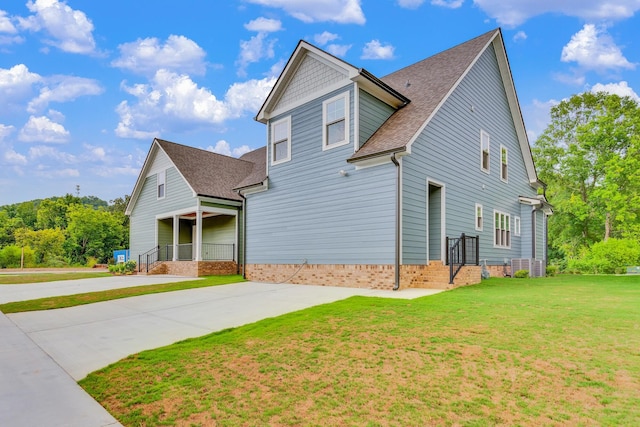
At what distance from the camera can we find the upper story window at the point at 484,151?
15666 mm

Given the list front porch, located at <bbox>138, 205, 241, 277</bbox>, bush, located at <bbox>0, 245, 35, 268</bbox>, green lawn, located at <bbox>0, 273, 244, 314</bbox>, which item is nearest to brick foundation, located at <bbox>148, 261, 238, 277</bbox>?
front porch, located at <bbox>138, 205, 241, 277</bbox>

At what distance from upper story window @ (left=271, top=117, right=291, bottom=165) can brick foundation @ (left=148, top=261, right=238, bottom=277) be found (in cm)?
705

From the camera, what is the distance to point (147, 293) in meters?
11.9

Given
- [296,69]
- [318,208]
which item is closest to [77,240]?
[296,69]

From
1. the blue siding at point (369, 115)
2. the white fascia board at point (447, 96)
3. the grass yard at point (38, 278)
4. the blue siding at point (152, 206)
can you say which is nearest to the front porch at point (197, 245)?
the blue siding at point (152, 206)

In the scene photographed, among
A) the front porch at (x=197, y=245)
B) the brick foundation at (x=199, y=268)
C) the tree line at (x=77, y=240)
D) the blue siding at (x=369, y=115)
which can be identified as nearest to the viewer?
the blue siding at (x=369, y=115)

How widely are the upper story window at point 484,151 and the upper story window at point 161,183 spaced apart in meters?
16.7

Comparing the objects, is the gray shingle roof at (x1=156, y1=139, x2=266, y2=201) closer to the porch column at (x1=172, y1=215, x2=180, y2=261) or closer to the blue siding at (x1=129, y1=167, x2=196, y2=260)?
the blue siding at (x1=129, y1=167, x2=196, y2=260)

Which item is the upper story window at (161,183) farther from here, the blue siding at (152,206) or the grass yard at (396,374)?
the grass yard at (396,374)

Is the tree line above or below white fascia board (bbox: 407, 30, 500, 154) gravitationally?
A: below

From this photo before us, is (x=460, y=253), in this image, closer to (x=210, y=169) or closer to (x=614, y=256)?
(x=614, y=256)

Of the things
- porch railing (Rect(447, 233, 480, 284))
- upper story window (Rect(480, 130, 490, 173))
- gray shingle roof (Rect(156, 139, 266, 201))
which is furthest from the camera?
gray shingle roof (Rect(156, 139, 266, 201))

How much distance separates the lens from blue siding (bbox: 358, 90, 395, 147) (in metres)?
12.2

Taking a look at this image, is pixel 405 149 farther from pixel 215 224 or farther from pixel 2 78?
pixel 2 78
